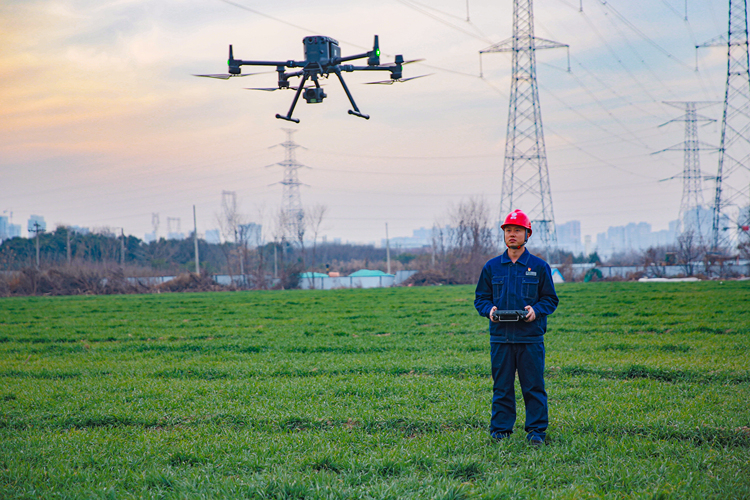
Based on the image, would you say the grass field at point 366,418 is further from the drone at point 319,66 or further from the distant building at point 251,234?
the distant building at point 251,234

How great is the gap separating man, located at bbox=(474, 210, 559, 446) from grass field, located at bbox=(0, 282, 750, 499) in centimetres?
27

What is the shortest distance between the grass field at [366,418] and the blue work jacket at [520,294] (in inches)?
39.1

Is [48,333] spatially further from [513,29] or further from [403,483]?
[513,29]

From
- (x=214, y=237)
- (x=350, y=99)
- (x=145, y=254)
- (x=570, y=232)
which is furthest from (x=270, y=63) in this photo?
(x=570, y=232)

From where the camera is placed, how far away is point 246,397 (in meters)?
6.68

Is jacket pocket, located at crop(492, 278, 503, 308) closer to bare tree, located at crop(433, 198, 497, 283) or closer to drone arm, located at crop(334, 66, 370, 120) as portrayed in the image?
drone arm, located at crop(334, 66, 370, 120)

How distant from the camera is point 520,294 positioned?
4738 mm

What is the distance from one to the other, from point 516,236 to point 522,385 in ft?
4.36

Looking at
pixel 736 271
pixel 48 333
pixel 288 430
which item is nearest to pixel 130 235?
pixel 48 333

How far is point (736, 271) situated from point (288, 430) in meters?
40.5

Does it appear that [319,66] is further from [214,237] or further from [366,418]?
[214,237]

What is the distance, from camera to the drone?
328 inches

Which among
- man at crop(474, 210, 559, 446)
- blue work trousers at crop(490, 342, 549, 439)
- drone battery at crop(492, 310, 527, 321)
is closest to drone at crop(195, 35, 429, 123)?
man at crop(474, 210, 559, 446)

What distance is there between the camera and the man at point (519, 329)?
4617mm
